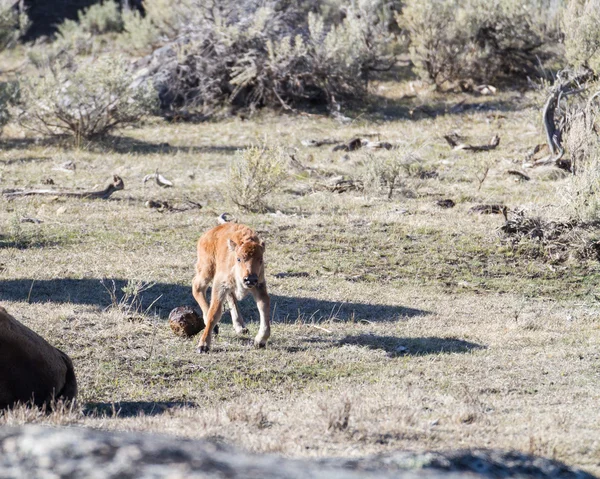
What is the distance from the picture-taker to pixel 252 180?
49.1 ft

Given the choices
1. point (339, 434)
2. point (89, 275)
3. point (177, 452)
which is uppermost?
point (177, 452)

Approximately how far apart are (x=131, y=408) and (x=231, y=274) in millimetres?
1879

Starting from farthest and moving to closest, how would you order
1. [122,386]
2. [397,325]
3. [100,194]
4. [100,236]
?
[100,194] → [100,236] → [397,325] → [122,386]

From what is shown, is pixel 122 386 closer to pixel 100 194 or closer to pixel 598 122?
pixel 100 194

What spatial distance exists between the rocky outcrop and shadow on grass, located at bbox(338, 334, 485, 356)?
5.13m

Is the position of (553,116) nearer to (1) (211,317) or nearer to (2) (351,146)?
(2) (351,146)

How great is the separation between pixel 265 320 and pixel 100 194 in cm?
847

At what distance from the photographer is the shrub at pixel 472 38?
25656 millimetres

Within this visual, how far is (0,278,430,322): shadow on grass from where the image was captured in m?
9.64

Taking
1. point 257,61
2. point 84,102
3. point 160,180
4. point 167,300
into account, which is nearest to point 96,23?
point 257,61

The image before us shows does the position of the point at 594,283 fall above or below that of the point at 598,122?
below

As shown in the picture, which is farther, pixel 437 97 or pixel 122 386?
pixel 437 97

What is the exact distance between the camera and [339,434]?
4.96m

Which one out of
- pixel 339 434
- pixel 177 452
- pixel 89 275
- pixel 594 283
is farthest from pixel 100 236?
pixel 177 452
